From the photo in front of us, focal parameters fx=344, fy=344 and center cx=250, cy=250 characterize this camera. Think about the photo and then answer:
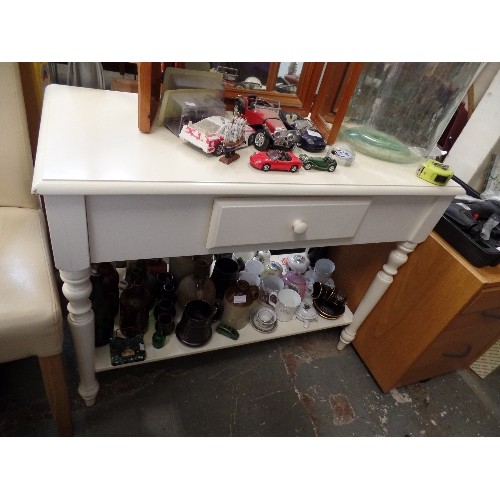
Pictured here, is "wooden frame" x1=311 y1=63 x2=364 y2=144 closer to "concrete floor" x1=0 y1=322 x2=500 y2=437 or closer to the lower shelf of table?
the lower shelf of table

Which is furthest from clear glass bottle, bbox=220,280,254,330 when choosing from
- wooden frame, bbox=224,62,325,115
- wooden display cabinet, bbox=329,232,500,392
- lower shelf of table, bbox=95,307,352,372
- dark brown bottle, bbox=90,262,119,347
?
wooden frame, bbox=224,62,325,115

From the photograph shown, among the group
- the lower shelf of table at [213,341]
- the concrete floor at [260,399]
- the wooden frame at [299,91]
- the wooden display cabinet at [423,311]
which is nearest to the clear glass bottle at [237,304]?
the lower shelf of table at [213,341]

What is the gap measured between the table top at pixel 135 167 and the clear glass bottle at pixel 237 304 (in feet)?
1.49

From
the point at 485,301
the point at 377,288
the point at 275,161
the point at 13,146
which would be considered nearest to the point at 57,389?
the point at 13,146

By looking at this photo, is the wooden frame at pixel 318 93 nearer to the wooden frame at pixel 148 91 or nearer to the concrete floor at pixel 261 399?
the wooden frame at pixel 148 91

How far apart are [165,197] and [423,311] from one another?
0.78 metres

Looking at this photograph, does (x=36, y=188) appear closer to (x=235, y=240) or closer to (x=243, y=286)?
(x=235, y=240)

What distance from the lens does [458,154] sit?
1295mm

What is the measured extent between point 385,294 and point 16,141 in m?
1.06

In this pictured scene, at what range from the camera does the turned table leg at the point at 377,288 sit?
3.15ft

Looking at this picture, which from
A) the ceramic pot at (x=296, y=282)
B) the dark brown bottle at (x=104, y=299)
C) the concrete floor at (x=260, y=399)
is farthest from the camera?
the ceramic pot at (x=296, y=282)

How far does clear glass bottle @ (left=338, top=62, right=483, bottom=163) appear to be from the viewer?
845 mm

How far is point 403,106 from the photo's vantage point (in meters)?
0.94
